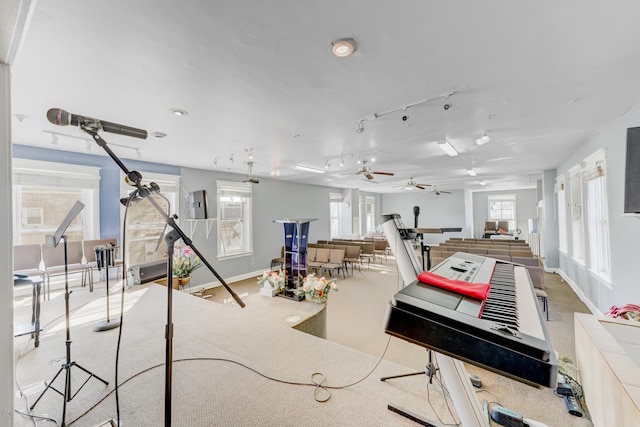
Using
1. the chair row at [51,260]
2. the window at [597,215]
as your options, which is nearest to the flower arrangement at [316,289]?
the chair row at [51,260]

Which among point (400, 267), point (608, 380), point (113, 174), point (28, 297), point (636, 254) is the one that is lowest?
point (28, 297)

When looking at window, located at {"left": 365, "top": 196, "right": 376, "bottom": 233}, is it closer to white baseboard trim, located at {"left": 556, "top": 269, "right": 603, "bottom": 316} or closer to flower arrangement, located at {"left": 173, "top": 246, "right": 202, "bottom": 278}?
white baseboard trim, located at {"left": 556, "top": 269, "right": 603, "bottom": 316}

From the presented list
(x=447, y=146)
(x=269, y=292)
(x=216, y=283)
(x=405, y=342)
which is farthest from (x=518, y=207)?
(x=216, y=283)

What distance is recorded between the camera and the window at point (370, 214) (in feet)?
39.9

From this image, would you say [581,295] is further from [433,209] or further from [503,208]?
[433,209]

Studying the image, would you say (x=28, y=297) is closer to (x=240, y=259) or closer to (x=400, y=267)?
(x=240, y=259)

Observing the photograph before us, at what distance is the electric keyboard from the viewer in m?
0.53

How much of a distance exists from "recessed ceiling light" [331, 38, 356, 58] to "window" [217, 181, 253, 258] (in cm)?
494

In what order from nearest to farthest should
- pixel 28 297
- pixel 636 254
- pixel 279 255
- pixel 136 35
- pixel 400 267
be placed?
1. pixel 400 267
2. pixel 136 35
3. pixel 636 254
4. pixel 28 297
5. pixel 279 255

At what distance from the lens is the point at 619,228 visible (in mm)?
2910

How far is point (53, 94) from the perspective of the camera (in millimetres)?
2172

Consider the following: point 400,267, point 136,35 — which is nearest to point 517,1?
point 400,267

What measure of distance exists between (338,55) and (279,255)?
639 centimetres

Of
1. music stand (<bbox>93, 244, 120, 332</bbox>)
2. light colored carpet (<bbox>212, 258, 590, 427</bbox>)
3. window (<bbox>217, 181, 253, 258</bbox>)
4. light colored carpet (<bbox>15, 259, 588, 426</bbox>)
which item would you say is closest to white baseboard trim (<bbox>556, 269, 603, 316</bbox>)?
light colored carpet (<bbox>212, 258, 590, 427</bbox>)
